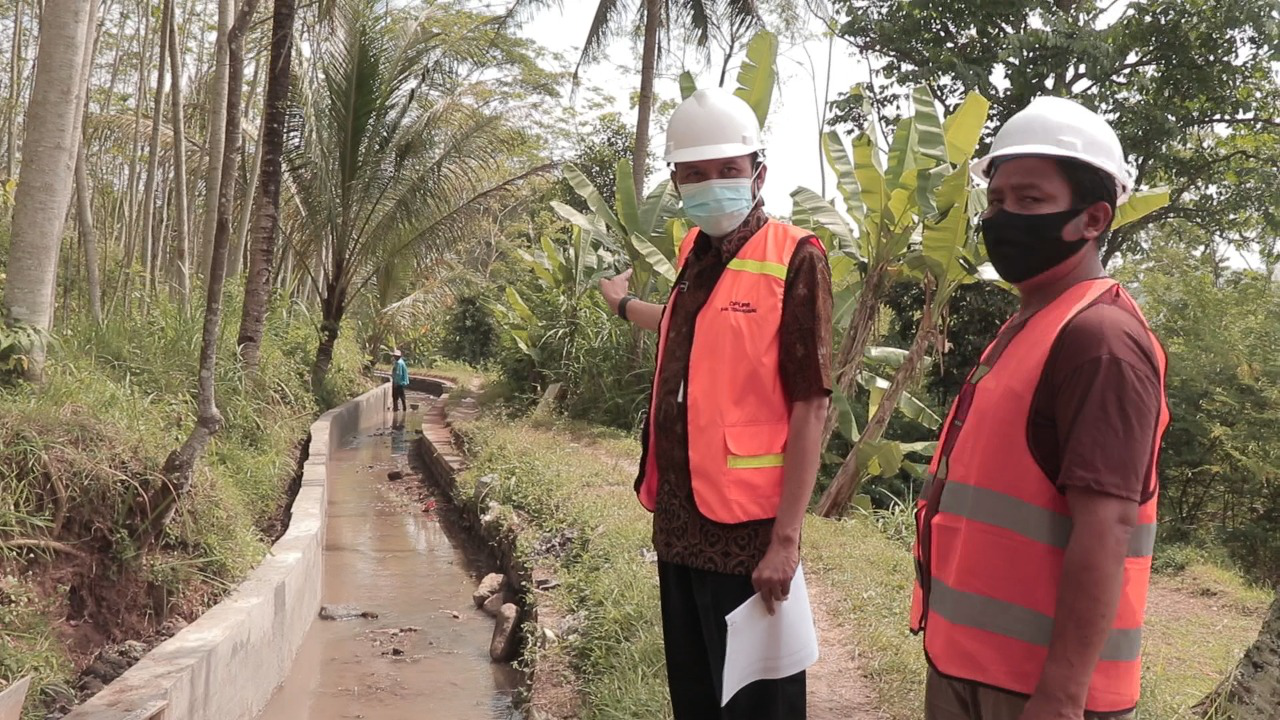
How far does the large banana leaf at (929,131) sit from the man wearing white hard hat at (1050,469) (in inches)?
213

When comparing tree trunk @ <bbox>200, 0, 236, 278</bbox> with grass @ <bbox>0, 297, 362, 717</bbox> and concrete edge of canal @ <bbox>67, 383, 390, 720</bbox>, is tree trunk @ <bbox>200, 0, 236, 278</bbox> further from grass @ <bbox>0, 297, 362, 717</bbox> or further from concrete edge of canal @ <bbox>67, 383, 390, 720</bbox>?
concrete edge of canal @ <bbox>67, 383, 390, 720</bbox>

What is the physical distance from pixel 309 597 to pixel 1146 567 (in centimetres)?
574

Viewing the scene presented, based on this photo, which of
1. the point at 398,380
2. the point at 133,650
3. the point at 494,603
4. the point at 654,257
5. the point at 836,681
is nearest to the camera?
the point at 836,681

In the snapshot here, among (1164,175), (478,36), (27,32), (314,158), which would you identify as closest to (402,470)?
(314,158)

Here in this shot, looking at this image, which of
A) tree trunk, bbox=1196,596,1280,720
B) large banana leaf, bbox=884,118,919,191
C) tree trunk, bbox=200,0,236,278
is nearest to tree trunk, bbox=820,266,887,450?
large banana leaf, bbox=884,118,919,191

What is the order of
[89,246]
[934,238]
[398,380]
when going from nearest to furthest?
[934,238] < [89,246] < [398,380]

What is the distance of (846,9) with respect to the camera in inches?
507

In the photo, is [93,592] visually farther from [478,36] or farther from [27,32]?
[27,32]

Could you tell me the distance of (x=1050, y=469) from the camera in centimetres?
153

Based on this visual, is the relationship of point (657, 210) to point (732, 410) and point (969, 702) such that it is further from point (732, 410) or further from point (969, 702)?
point (969, 702)

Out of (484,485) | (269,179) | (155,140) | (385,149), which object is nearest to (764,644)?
(269,179)

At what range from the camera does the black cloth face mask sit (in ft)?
5.48

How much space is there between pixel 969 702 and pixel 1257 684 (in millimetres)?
2161

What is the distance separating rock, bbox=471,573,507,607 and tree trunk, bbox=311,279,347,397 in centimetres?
841
